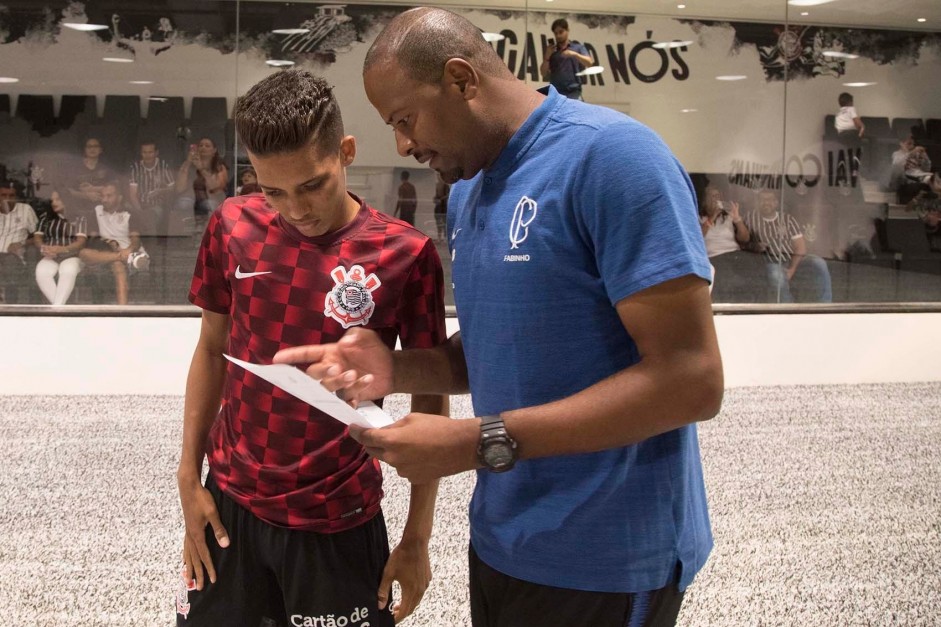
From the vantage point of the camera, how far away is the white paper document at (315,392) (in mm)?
1108

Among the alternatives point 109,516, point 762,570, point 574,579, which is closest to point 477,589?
point 574,579

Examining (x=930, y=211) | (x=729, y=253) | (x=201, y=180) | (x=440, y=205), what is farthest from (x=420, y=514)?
(x=930, y=211)

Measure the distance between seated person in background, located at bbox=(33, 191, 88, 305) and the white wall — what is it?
27 centimetres

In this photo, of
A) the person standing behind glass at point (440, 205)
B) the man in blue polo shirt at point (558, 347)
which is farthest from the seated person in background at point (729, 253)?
the man in blue polo shirt at point (558, 347)

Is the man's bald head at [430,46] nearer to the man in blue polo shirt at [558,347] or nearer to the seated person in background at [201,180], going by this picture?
the man in blue polo shirt at [558,347]

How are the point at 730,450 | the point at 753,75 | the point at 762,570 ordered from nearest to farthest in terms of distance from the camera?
the point at 762,570, the point at 730,450, the point at 753,75

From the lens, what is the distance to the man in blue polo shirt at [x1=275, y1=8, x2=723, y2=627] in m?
1.03

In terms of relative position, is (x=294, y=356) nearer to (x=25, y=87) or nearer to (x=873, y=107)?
(x=25, y=87)

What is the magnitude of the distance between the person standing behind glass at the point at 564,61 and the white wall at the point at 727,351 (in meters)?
1.72

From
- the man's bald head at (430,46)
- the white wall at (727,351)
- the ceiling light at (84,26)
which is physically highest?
the ceiling light at (84,26)

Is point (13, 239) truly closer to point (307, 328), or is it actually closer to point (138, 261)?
point (138, 261)

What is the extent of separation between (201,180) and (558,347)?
16.5 ft

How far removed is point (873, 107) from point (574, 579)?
243 inches

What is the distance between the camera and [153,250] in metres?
5.78
